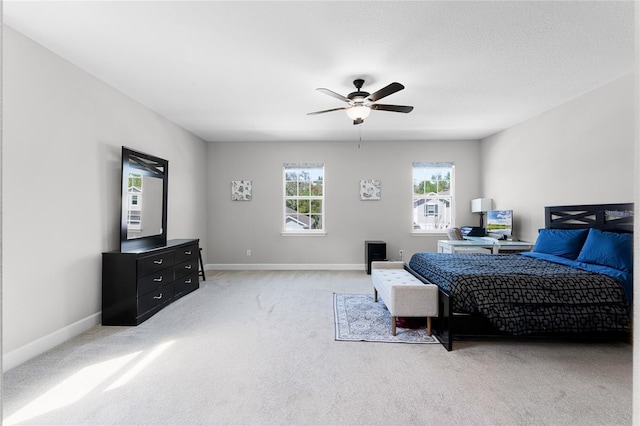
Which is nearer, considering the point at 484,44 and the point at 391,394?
the point at 391,394

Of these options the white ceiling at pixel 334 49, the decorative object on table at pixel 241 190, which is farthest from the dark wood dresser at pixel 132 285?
the decorative object on table at pixel 241 190

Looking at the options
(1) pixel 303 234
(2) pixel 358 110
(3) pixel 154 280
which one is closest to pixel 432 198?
(1) pixel 303 234

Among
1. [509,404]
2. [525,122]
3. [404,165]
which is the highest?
[525,122]

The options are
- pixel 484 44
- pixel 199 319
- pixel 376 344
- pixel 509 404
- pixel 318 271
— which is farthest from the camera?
pixel 318 271

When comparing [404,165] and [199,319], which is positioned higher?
[404,165]

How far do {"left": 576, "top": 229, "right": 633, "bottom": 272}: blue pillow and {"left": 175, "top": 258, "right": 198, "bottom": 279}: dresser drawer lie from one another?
4659 millimetres

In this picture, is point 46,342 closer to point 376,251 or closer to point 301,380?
point 301,380

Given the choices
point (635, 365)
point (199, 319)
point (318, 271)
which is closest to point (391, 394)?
point (635, 365)

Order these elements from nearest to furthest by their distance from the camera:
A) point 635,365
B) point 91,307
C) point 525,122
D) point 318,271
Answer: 1. point 635,365
2. point 91,307
3. point 525,122
4. point 318,271

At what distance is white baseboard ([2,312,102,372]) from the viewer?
2.54 meters

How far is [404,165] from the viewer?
6.30m

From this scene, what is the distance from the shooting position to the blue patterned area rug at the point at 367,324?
3.08m

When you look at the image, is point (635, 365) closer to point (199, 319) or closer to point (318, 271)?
point (199, 319)

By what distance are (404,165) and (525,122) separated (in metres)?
2.06
